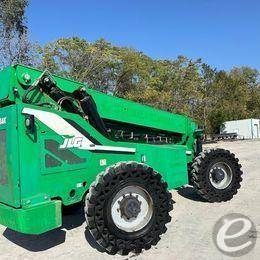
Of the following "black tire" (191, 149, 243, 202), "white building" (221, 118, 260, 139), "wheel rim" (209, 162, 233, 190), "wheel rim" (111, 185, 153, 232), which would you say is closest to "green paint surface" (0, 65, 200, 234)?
"wheel rim" (111, 185, 153, 232)

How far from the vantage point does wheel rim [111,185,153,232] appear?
230 inches

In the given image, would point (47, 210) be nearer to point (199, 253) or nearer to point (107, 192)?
point (107, 192)

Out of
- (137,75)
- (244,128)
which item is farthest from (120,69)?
(244,128)

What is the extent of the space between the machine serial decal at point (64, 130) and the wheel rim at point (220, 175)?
3050 mm

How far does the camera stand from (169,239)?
6.04 meters

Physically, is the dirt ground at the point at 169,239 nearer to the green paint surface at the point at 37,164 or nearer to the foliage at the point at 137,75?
the green paint surface at the point at 37,164

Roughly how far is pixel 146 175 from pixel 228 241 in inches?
58.2

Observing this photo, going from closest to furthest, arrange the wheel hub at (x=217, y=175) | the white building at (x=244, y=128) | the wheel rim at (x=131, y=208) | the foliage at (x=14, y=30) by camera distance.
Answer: the wheel rim at (x=131, y=208), the wheel hub at (x=217, y=175), the foliage at (x=14, y=30), the white building at (x=244, y=128)

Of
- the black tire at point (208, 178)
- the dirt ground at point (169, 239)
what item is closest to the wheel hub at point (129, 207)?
the dirt ground at point (169, 239)

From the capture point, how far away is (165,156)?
7.11 metres

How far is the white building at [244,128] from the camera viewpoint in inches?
2159

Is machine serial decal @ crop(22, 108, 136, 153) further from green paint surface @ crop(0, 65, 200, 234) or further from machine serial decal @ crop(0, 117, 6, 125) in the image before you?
machine serial decal @ crop(0, 117, 6, 125)

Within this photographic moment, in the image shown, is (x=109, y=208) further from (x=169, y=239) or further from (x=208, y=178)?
(x=208, y=178)

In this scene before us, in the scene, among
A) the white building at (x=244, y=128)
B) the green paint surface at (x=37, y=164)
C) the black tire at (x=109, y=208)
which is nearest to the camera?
the green paint surface at (x=37, y=164)
